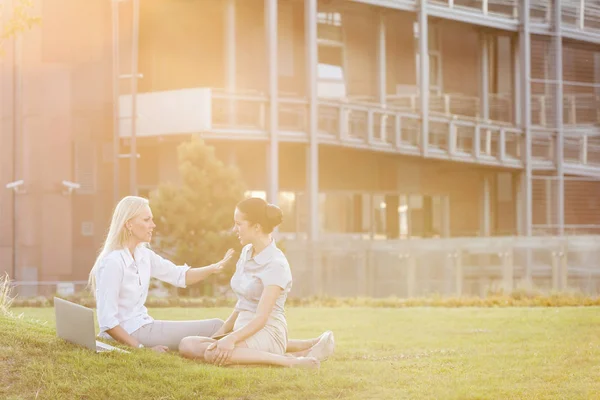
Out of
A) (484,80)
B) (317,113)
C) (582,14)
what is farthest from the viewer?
(582,14)

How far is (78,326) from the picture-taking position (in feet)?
33.6

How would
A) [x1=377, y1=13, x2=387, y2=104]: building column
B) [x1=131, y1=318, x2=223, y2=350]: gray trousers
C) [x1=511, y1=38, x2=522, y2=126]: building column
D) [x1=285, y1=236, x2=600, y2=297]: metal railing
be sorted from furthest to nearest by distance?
[x1=511, y1=38, x2=522, y2=126]: building column < [x1=377, y1=13, x2=387, y2=104]: building column < [x1=285, y1=236, x2=600, y2=297]: metal railing < [x1=131, y1=318, x2=223, y2=350]: gray trousers

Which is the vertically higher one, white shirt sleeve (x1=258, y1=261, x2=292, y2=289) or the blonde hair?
the blonde hair

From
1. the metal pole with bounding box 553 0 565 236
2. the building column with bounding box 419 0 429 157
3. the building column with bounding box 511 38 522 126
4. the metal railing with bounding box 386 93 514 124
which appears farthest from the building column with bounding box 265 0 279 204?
the metal pole with bounding box 553 0 565 236

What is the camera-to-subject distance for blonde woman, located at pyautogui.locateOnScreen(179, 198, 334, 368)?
10039mm

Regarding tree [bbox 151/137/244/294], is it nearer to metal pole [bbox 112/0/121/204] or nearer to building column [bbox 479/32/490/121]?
metal pole [bbox 112/0/121/204]

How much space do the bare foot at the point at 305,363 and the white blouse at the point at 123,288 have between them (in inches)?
55.5

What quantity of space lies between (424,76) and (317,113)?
4846mm

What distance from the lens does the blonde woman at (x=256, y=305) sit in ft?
32.9

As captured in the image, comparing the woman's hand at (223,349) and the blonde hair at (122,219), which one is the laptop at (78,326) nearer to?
the blonde hair at (122,219)

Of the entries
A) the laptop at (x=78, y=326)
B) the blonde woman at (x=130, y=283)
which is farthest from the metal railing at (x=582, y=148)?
the laptop at (x=78, y=326)

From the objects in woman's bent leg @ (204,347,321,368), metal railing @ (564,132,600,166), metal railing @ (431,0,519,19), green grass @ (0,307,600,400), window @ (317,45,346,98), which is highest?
metal railing @ (431,0,519,19)

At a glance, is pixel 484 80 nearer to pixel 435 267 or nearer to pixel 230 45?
pixel 230 45

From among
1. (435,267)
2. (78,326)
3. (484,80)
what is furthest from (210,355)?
(484,80)
